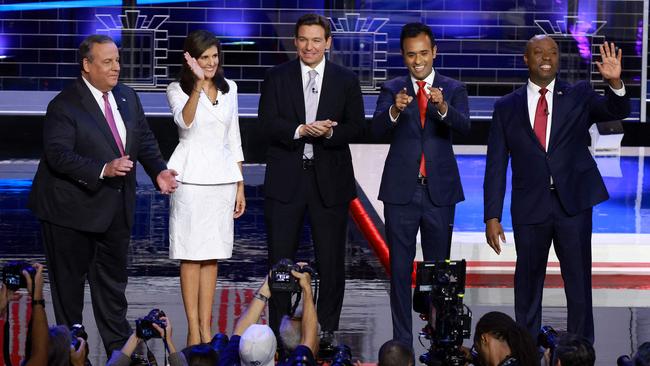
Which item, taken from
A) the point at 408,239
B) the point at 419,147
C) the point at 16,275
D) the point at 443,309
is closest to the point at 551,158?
the point at 419,147

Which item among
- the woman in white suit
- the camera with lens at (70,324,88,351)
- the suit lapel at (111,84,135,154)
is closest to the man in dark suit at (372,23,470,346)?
the woman in white suit

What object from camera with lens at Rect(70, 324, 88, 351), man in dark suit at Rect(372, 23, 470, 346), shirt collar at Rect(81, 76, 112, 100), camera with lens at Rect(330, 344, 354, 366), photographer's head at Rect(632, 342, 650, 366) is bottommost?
camera with lens at Rect(70, 324, 88, 351)

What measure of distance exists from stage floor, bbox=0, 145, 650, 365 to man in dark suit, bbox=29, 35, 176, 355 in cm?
34

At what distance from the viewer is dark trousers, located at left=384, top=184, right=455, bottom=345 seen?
5.41m

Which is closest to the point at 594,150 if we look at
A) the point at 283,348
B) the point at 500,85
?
the point at 500,85

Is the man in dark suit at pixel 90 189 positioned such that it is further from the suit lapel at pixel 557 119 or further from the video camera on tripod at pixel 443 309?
the suit lapel at pixel 557 119

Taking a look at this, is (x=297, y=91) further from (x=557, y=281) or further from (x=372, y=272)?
(x=557, y=281)

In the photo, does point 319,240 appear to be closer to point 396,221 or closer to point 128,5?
point 396,221

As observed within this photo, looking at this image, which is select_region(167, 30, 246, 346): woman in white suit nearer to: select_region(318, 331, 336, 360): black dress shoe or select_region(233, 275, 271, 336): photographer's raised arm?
select_region(318, 331, 336, 360): black dress shoe

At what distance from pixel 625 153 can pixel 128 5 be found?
508 centimetres

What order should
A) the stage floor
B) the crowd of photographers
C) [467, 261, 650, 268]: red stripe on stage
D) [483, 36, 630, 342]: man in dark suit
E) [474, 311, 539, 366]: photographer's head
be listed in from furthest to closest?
1. [467, 261, 650, 268]: red stripe on stage
2. the stage floor
3. [483, 36, 630, 342]: man in dark suit
4. [474, 311, 539, 366]: photographer's head
5. the crowd of photographers

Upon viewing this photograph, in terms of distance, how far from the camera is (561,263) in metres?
5.41

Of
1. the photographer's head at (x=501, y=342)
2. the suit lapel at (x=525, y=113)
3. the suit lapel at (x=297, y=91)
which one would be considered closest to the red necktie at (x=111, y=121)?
the suit lapel at (x=297, y=91)

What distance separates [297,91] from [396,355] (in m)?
2.06
